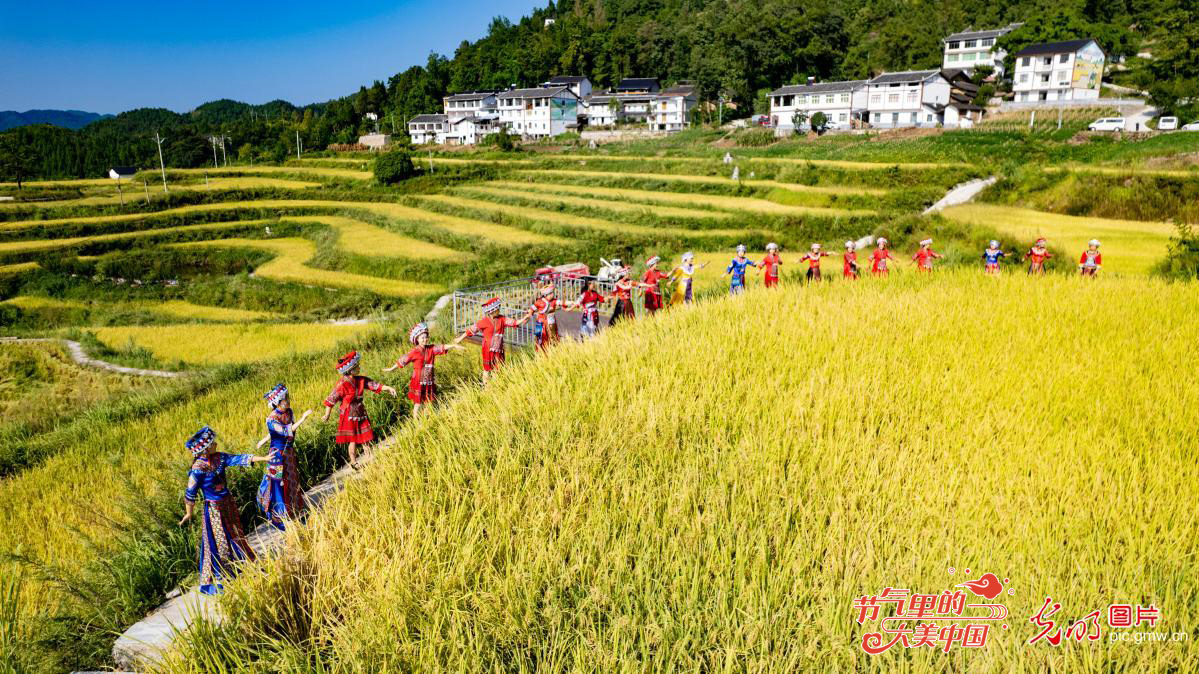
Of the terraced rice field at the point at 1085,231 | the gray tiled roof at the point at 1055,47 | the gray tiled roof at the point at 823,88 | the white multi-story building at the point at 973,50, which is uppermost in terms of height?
the white multi-story building at the point at 973,50

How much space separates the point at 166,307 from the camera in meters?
26.9

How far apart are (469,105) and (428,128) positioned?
7972 mm

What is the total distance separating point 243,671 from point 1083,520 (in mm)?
4411

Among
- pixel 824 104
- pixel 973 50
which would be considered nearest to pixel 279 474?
pixel 824 104

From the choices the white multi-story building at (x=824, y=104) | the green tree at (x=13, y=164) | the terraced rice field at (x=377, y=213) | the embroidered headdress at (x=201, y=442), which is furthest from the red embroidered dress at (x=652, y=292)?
the green tree at (x=13, y=164)

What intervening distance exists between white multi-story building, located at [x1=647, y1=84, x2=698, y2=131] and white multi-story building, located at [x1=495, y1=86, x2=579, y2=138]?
10.3m

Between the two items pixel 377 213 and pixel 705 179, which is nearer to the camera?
pixel 705 179

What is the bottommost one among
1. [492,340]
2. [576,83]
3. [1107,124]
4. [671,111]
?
[492,340]

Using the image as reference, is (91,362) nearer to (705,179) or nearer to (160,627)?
(160,627)

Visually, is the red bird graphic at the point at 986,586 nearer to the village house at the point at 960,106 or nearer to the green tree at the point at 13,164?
the village house at the point at 960,106

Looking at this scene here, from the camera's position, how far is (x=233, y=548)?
16.2 ft

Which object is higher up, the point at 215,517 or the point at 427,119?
the point at 427,119

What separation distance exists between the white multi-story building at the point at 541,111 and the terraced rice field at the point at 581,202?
34807 millimetres

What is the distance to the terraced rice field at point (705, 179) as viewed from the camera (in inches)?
1260
